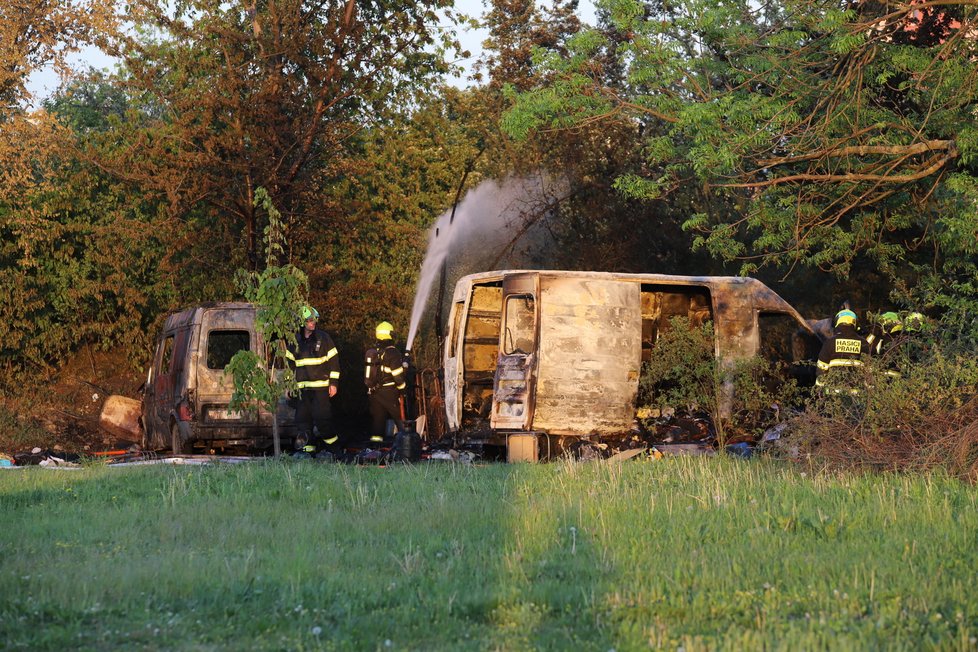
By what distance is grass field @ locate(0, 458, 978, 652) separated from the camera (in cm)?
520

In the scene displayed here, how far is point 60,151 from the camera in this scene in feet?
66.4

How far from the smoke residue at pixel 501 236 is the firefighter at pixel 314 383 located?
18.3ft

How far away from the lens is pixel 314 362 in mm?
15125

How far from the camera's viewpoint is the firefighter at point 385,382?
1556 centimetres

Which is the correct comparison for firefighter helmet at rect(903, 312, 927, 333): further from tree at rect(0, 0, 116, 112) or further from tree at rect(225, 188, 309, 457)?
tree at rect(0, 0, 116, 112)

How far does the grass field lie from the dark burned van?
4869 mm

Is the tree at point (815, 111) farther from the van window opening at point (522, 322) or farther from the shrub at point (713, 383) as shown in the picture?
the van window opening at point (522, 322)

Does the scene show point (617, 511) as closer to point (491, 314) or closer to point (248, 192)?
point (491, 314)

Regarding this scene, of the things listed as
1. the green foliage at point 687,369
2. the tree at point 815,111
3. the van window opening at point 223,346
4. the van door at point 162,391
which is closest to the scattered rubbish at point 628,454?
the green foliage at point 687,369

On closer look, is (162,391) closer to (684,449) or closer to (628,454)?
(628,454)

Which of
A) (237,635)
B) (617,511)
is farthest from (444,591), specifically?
(617,511)

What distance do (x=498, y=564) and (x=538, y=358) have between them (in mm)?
7049

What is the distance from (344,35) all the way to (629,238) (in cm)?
586

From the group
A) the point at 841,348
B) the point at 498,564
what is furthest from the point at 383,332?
the point at 498,564
